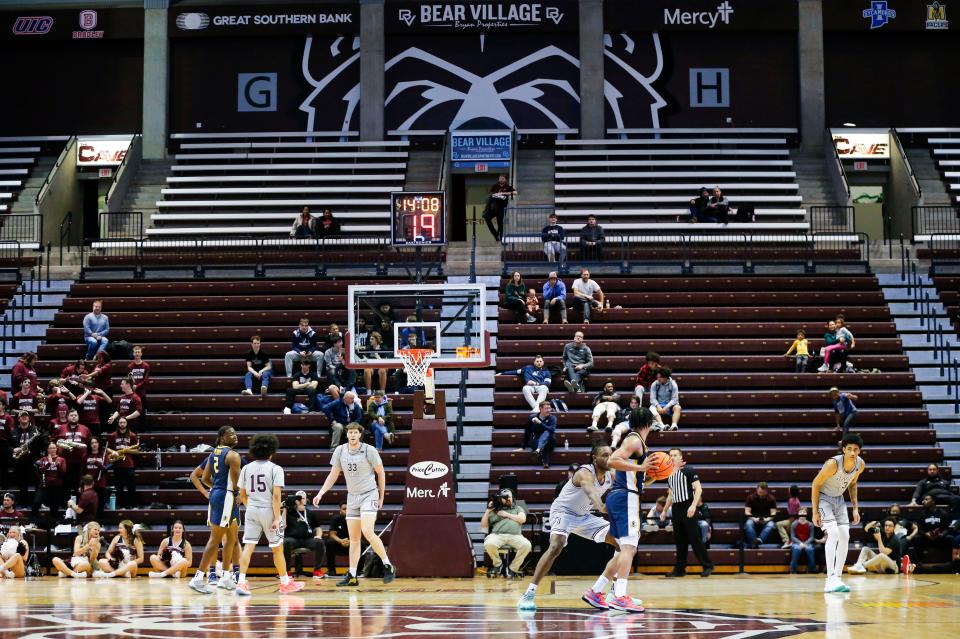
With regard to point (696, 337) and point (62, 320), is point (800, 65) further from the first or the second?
point (62, 320)

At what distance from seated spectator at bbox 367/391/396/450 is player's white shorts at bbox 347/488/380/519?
6.27 metres

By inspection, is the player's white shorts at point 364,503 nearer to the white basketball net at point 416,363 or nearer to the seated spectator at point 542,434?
the white basketball net at point 416,363

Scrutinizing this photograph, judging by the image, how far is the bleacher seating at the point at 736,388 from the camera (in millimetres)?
21750

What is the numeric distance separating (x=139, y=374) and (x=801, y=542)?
1186cm

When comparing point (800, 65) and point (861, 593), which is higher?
point (800, 65)

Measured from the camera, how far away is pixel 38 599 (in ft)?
46.8

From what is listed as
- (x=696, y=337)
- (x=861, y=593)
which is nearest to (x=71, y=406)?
(x=696, y=337)

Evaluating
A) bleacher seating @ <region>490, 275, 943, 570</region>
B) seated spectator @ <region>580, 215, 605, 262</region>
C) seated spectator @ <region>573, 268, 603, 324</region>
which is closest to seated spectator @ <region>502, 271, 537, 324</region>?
bleacher seating @ <region>490, 275, 943, 570</region>

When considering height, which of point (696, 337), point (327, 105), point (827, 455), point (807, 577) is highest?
point (327, 105)

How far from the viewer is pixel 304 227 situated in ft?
99.7

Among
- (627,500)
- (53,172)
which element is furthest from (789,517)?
(53,172)

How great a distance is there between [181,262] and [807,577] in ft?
55.5

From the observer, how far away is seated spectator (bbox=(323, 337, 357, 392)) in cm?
2383

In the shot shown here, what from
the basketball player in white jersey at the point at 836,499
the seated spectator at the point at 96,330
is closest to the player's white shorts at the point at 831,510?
the basketball player in white jersey at the point at 836,499
